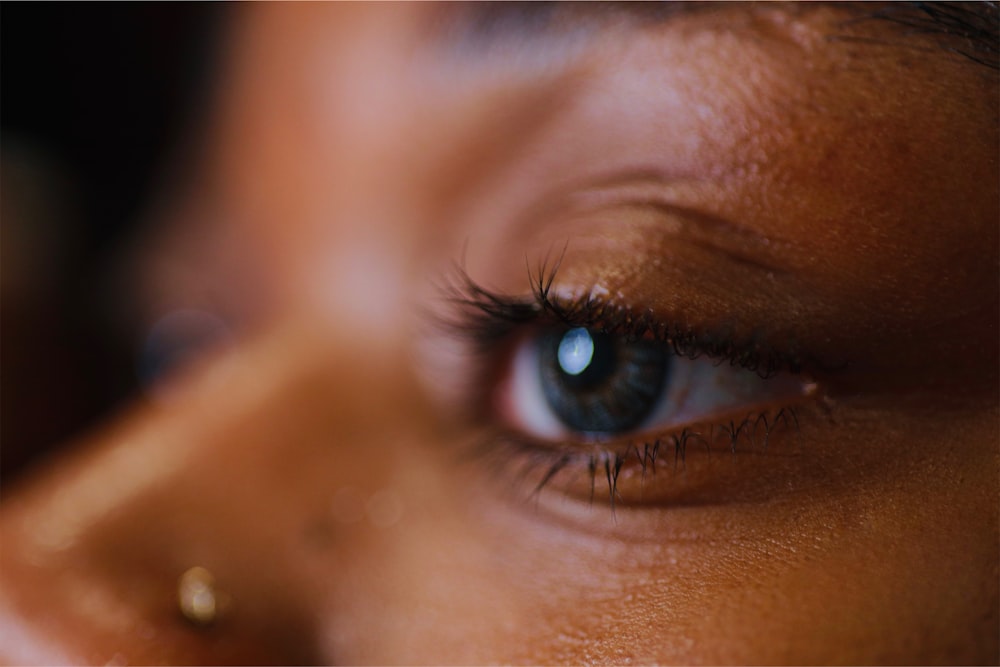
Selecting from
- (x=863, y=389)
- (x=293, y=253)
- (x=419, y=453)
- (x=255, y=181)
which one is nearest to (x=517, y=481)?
(x=419, y=453)

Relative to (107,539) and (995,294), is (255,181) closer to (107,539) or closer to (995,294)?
(107,539)

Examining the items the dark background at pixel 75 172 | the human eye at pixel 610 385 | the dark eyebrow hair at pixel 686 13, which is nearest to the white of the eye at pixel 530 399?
the human eye at pixel 610 385

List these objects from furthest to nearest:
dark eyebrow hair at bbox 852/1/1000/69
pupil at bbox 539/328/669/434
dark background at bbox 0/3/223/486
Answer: dark background at bbox 0/3/223/486, pupil at bbox 539/328/669/434, dark eyebrow hair at bbox 852/1/1000/69

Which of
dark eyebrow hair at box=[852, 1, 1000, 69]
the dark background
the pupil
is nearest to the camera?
dark eyebrow hair at box=[852, 1, 1000, 69]

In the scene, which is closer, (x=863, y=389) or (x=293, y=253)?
(x=863, y=389)

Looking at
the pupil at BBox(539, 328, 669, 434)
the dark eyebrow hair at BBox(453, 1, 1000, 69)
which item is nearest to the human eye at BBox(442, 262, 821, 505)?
the pupil at BBox(539, 328, 669, 434)

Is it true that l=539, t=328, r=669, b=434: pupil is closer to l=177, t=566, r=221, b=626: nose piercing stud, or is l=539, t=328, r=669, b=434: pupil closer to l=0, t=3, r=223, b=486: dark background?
l=177, t=566, r=221, b=626: nose piercing stud

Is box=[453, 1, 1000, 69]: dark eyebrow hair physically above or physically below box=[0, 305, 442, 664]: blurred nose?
above
